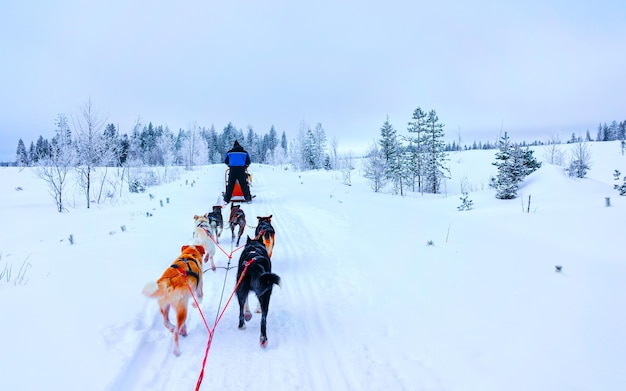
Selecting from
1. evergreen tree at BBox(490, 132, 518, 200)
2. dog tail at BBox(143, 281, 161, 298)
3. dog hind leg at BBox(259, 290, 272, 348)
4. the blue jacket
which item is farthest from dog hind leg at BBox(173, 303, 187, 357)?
evergreen tree at BBox(490, 132, 518, 200)

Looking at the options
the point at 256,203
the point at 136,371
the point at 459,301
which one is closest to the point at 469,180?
the point at 256,203

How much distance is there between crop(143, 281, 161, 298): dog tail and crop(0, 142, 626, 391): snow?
2.36ft

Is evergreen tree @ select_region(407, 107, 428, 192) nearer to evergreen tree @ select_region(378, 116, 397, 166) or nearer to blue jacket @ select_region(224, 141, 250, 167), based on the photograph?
evergreen tree @ select_region(378, 116, 397, 166)

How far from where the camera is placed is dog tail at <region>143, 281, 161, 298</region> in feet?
9.30

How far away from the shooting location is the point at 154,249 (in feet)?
20.4

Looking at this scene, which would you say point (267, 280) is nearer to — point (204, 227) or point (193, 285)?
point (193, 285)

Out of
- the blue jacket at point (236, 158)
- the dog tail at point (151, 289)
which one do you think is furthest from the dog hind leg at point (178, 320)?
the blue jacket at point (236, 158)

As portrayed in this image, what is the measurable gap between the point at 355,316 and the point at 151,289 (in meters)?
2.55

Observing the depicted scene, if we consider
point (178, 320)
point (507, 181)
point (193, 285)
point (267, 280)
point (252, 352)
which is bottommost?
point (252, 352)

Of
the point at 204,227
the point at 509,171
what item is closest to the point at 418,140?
the point at 509,171

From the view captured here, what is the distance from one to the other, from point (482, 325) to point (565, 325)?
0.81m

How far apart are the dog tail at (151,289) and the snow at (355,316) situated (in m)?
0.72

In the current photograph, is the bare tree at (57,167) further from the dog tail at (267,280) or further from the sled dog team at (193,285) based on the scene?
the dog tail at (267,280)

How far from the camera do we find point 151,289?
2.86 meters
